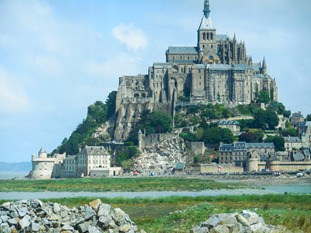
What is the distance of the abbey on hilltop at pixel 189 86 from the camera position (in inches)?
4392

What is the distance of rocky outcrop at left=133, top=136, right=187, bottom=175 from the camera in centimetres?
10144

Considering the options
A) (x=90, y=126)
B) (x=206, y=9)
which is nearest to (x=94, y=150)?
(x=90, y=126)

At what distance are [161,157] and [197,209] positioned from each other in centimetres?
6683

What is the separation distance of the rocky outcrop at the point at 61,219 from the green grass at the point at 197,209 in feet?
7.08

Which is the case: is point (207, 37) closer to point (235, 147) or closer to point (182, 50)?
point (182, 50)

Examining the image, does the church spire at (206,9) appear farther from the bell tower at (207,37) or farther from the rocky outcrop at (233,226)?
the rocky outcrop at (233,226)

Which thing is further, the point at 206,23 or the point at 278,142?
the point at 206,23

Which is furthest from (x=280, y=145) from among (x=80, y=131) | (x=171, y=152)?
(x=80, y=131)

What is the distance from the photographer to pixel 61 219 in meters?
Result: 29.3

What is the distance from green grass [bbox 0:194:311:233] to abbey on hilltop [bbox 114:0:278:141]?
6422 centimetres

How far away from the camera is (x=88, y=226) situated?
92.2 ft

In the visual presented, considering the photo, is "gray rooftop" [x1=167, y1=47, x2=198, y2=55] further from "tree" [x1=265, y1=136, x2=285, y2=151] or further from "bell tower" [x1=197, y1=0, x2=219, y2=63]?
"tree" [x1=265, y1=136, x2=285, y2=151]

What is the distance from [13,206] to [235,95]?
83.3m

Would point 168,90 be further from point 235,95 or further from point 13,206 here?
point 13,206
